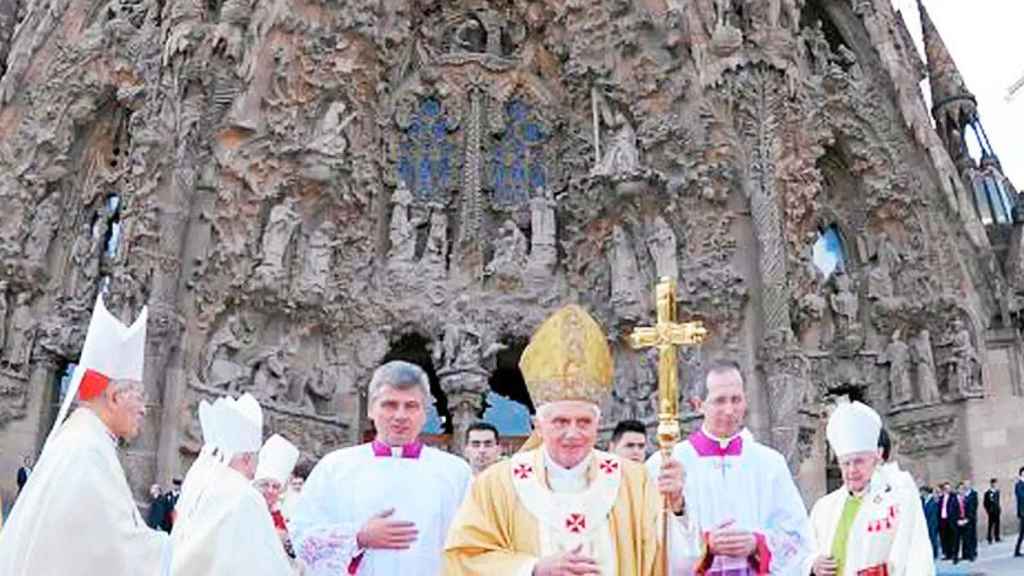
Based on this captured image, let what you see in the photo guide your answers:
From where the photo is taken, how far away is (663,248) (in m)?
15.2

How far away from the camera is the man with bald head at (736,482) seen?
446cm

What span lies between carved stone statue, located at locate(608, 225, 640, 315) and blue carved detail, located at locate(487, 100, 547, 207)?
6.34ft

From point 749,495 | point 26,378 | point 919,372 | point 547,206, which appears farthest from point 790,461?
point 26,378

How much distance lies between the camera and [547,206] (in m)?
16.7

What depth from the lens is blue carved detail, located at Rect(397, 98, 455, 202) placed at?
17.0m

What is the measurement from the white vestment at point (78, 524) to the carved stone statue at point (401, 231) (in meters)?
12.8

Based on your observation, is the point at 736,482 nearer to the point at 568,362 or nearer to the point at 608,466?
the point at 608,466

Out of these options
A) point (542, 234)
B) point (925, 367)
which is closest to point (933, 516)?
point (925, 367)

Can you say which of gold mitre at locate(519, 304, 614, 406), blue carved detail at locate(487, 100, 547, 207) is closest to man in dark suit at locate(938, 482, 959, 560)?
blue carved detail at locate(487, 100, 547, 207)

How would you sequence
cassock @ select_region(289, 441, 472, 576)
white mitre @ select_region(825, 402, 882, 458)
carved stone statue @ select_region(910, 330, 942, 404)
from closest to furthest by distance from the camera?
1. cassock @ select_region(289, 441, 472, 576)
2. white mitre @ select_region(825, 402, 882, 458)
3. carved stone statue @ select_region(910, 330, 942, 404)

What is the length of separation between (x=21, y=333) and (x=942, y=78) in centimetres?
1558

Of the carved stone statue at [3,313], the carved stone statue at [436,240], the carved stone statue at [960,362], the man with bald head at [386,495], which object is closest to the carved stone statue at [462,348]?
the carved stone statue at [436,240]

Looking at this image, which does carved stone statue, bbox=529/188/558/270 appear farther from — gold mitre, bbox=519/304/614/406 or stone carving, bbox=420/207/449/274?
gold mitre, bbox=519/304/614/406

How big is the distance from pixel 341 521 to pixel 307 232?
→ 11.2 m
